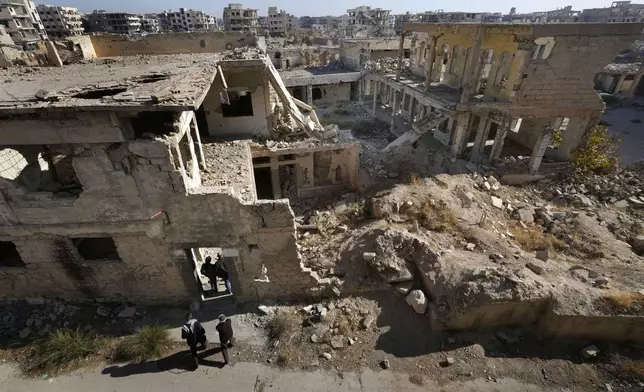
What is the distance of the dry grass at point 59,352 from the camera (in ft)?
24.1

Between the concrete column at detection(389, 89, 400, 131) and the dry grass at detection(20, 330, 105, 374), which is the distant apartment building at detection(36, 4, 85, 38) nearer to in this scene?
the concrete column at detection(389, 89, 400, 131)

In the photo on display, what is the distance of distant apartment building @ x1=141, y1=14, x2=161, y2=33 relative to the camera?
77094mm

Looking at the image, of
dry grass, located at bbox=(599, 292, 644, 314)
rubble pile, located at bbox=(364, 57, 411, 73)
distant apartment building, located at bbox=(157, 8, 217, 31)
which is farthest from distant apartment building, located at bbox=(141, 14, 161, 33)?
dry grass, located at bbox=(599, 292, 644, 314)

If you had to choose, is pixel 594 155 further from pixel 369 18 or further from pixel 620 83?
pixel 369 18

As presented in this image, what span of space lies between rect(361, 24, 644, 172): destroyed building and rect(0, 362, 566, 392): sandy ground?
38.1 feet

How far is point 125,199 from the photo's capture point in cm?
Result: 707

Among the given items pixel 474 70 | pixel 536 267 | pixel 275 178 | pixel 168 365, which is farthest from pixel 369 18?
pixel 168 365

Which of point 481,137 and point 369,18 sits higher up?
point 369,18

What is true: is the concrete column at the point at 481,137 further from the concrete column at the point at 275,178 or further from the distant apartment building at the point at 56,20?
the distant apartment building at the point at 56,20

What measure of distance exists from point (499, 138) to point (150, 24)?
299 feet

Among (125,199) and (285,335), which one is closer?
(125,199)

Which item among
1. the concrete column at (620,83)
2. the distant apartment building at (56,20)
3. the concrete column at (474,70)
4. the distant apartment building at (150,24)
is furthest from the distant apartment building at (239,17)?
the concrete column at (474,70)

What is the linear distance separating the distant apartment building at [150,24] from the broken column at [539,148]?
85827 mm

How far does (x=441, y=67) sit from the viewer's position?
20.2 m
